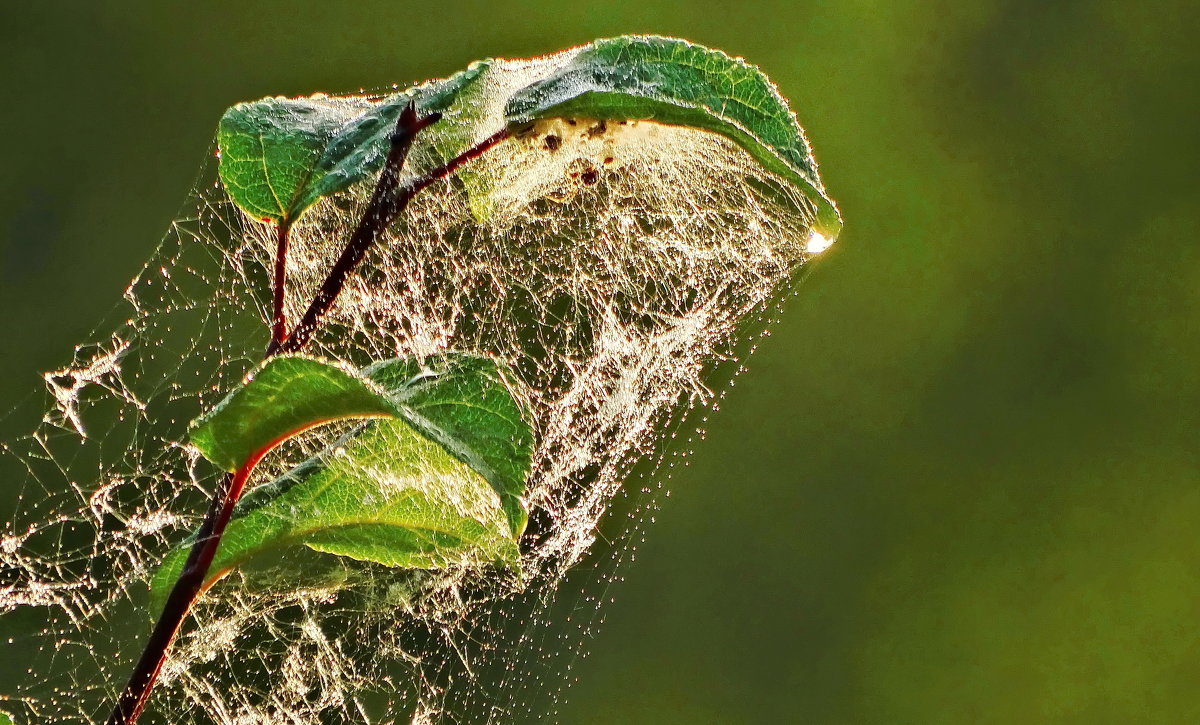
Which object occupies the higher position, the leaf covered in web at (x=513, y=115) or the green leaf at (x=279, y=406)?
the leaf covered in web at (x=513, y=115)

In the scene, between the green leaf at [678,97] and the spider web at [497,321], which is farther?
the spider web at [497,321]

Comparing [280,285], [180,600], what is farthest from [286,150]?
[180,600]

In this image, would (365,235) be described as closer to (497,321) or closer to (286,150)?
(286,150)

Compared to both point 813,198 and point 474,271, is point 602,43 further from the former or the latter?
point 474,271

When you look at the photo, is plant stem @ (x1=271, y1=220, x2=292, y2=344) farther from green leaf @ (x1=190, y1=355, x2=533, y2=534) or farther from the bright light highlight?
the bright light highlight

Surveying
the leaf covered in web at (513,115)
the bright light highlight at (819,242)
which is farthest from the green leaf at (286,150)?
the bright light highlight at (819,242)

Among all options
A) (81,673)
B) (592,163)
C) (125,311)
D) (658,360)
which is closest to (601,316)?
(658,360)

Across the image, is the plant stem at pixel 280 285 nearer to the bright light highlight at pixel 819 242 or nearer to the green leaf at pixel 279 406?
the green leaf at pixel 279 406
